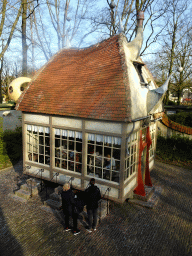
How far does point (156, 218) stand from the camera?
26.5ft

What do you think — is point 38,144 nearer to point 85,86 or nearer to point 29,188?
point 29,188

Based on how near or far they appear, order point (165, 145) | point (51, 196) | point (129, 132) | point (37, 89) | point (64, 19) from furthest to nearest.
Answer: point (64, 19) < point (165, 145) < point (37, 89) < point (51, 196) < point (129, 132)

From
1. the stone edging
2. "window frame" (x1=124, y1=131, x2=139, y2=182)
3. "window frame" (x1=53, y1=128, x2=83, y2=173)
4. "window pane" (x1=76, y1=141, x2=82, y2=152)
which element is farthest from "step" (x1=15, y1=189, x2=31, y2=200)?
the stone edging

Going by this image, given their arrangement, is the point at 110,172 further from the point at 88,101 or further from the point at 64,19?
the point at 64,19

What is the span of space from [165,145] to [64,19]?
18.3m

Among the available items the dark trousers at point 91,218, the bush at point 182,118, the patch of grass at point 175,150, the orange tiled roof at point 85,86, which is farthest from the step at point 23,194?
the bush at point 182,118

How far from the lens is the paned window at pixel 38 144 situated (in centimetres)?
998

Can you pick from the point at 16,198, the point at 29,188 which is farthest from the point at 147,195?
the point at 16,198

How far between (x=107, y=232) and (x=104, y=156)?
2.84 m

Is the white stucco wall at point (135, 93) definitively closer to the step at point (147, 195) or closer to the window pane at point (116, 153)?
the window pane at point (116, 153)

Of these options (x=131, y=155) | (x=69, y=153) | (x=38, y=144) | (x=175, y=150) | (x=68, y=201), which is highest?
(x=38, y=144)

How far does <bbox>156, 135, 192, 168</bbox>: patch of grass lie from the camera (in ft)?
48.2

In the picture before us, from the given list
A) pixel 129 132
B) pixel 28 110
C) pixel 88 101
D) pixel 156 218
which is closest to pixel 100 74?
pixel 88 101

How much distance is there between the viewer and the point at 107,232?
23.3ft
